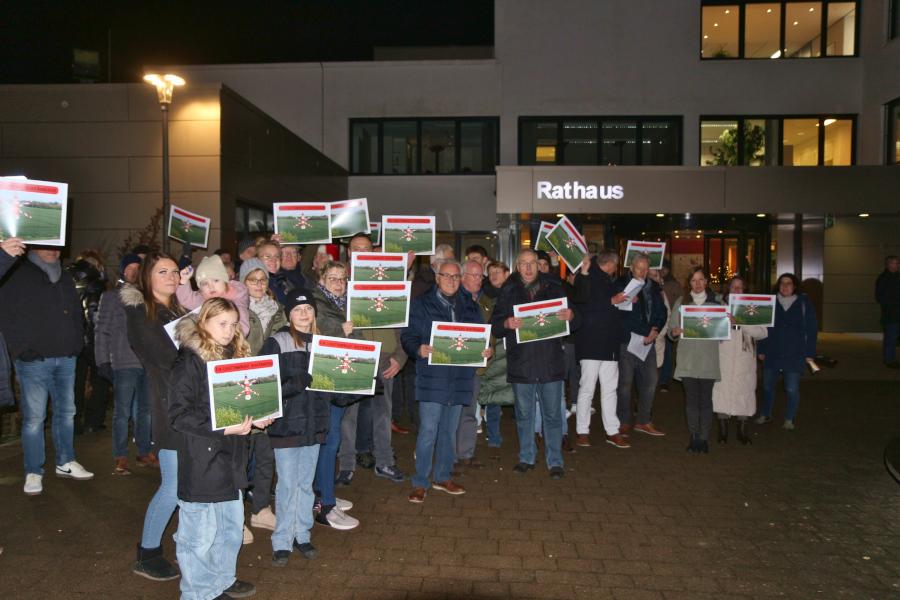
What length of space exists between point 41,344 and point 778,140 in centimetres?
2075

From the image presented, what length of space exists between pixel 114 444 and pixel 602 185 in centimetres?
1253

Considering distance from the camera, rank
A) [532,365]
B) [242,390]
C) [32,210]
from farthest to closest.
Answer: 1. [532,365]
2. [32,210]
3. [242,390]

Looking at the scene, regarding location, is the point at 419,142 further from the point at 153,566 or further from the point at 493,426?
the point at 153,566

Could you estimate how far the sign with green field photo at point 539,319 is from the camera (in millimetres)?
7254

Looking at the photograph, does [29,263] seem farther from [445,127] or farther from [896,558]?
[445,127]

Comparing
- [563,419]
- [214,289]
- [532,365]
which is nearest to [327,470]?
[214,289]

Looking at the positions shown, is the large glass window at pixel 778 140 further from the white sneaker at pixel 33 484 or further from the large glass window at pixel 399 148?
the white sneaker at pixel 33 484

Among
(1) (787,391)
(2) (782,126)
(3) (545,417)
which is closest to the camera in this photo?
(3) (545,417)

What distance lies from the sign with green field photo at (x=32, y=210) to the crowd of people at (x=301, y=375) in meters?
0.14

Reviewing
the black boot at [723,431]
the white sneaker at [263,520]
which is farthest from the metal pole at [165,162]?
the black boot at [723,431]

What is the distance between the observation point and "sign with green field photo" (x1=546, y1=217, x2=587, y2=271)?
899 centimetres

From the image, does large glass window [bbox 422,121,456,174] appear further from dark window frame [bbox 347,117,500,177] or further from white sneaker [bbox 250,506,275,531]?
white sneaker [bbox 250,506,275,531]

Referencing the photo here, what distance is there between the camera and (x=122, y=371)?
286 inches

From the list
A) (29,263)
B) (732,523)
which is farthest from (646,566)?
(29,263)
